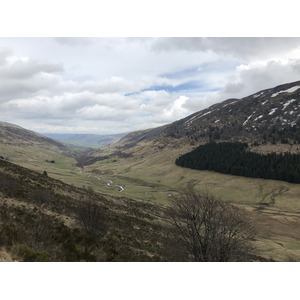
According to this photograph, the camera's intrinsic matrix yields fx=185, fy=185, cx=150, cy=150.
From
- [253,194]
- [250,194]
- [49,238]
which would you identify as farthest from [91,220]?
[253,194]

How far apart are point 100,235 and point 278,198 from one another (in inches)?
4357

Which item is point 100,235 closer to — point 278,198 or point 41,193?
point 41,193

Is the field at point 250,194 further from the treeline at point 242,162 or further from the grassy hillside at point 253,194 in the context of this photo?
the treeline at point 242,162

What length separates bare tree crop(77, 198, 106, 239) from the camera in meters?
21.6

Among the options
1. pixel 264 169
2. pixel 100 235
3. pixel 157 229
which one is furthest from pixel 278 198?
pixel 100 235

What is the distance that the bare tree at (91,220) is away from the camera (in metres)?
21.6

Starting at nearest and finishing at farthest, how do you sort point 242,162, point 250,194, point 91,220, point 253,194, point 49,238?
point 49,238, point 91,220, point 253,194, point 250,194, point 242,162

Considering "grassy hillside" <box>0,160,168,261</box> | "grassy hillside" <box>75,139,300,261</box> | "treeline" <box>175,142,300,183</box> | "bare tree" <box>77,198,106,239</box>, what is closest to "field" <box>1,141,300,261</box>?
"grassy hillside" <box>75,139,300,261</box>

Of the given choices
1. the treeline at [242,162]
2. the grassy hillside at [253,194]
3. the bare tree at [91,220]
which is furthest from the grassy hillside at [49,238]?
the treeline at [242,162]

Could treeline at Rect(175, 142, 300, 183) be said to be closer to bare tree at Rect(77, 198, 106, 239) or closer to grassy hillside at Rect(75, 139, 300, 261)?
grassy hillside at Rect(75, 139, 300, 261)

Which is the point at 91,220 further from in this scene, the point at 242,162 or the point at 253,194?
the point at 242,162

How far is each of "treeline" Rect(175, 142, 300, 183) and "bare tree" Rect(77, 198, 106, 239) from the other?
13272 cm

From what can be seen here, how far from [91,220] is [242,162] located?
148 meters

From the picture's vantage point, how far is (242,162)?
146m
